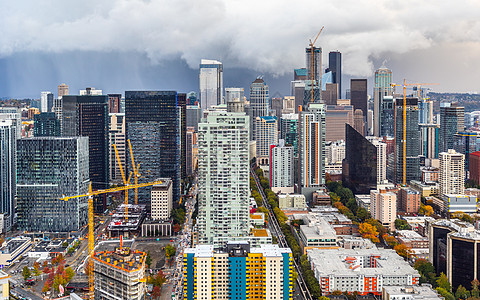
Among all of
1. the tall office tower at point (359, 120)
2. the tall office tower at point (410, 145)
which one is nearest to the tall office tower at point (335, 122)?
the tall office tower at point (359, 120)

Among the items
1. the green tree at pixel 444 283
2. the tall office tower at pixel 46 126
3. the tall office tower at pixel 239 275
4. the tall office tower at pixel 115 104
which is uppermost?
the tall office tower at pixel 115 104

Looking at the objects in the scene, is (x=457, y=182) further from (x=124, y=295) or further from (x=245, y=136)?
(x=124, y=295)

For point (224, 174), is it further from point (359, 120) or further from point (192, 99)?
point (359, 120)

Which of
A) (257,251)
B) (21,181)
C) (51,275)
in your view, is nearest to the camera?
(257,251)

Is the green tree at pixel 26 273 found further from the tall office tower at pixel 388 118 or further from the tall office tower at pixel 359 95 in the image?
the tall office tower at pixel 359 95

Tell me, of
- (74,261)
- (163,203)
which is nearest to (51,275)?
(74,261)

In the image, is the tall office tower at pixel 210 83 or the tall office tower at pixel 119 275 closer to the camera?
the tall office tower at pixel 119 275

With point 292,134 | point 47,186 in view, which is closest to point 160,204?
point 47,186

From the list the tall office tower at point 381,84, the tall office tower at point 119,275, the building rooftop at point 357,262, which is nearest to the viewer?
the tall office tower at point 119,275
